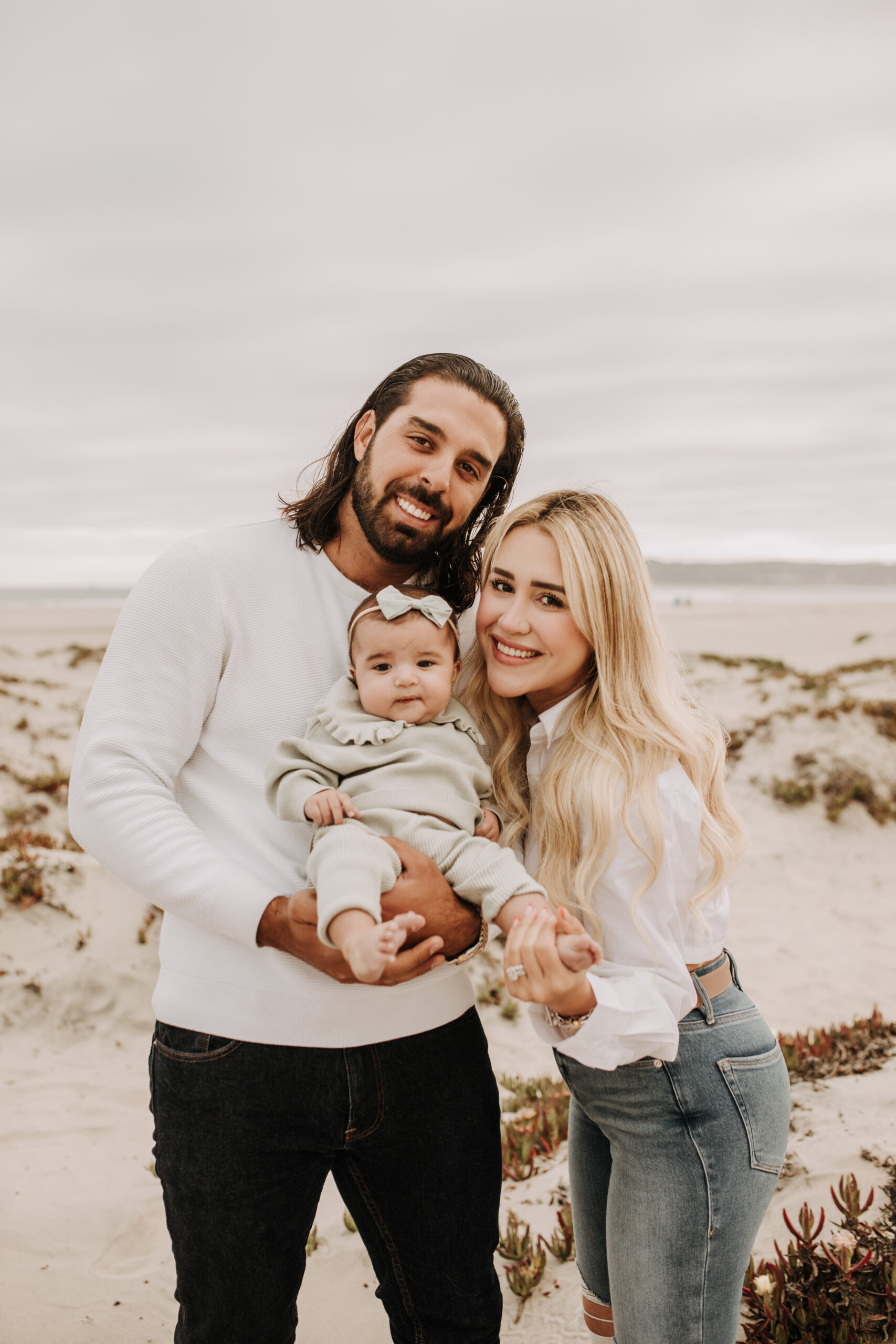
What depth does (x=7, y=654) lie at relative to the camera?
18750 mm

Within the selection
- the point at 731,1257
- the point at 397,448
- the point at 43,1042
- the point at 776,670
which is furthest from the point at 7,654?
the point at 731,1257

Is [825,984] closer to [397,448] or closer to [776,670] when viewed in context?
[397,448]

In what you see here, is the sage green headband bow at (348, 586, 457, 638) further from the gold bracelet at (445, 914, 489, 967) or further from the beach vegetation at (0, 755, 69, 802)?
the beach vegetation at (0, 755, 69, 802)

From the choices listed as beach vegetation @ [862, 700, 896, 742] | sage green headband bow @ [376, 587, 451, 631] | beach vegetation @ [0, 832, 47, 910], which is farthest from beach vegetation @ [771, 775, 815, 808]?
sage green headband bow @ [376, 587, 451, 631]

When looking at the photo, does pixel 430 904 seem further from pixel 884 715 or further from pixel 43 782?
pixel 884 715

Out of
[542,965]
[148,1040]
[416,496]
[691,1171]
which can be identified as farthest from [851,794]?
[542,965]

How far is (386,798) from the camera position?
266cm

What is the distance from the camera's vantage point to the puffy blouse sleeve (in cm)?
244

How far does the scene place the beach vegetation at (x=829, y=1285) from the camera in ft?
11.3

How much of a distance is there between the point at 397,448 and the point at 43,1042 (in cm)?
574

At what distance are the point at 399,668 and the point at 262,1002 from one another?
1095 millimetres

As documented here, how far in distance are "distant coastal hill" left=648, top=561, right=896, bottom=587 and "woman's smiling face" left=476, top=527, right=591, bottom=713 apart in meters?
72.7

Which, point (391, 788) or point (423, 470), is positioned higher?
point (423, 470)

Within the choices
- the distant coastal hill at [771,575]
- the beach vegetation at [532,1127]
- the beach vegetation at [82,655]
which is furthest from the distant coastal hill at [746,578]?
the beach vegetation at [532,1127]
